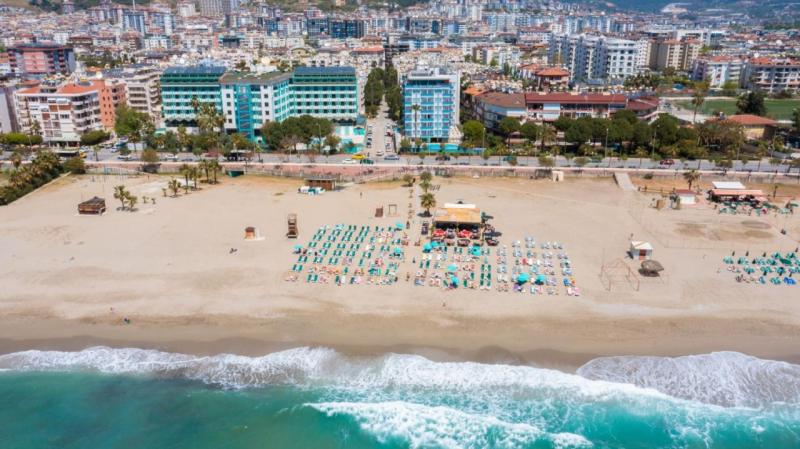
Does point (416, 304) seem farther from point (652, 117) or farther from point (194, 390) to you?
point (652, 117)

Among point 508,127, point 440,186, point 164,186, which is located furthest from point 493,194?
point 164,186

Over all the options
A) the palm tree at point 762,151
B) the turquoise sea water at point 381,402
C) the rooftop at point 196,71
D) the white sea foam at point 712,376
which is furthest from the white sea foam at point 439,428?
the rooftop at point 196,71

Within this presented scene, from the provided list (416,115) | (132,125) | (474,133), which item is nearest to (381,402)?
(474,133)

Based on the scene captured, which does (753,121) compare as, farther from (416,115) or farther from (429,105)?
(416,115)

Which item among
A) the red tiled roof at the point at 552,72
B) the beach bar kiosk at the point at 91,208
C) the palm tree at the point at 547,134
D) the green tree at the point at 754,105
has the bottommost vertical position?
the beach bar kiosk at the point at 91,208

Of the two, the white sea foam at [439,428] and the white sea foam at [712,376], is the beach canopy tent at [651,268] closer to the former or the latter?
the white sea foam at [712,376]

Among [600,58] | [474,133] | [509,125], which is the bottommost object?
[474,133]
